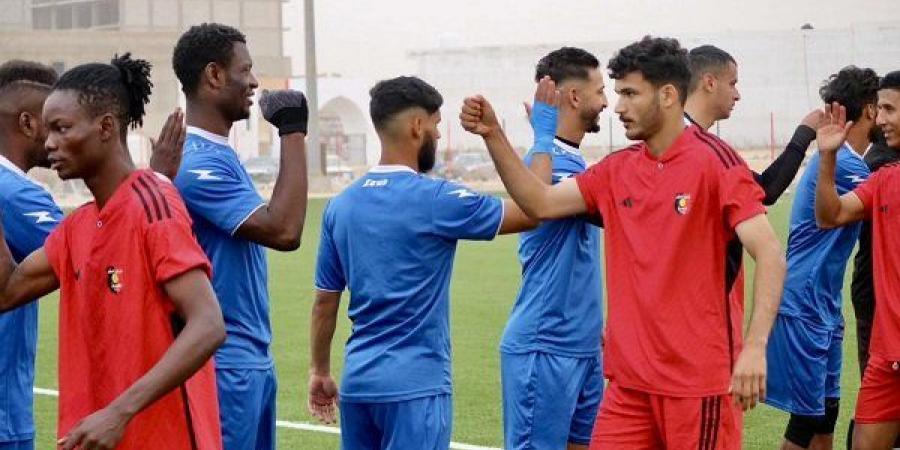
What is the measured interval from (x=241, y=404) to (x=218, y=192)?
82cm

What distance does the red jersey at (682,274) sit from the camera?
19.9 feet

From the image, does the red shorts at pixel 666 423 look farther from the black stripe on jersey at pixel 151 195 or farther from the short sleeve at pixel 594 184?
the black stripe on jersey at pixel 151 195

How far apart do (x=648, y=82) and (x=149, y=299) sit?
2.41 meters

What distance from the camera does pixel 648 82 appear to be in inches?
249

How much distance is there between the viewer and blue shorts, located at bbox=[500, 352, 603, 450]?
7.53 m

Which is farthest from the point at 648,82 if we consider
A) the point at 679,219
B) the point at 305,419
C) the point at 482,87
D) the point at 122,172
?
the point at 482,87

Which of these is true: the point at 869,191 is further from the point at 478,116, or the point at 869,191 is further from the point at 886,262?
the point at 478,116

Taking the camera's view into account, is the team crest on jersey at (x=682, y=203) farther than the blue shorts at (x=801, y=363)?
No

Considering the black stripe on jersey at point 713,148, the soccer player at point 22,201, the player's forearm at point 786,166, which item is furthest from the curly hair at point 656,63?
the soccer player at point 22,201

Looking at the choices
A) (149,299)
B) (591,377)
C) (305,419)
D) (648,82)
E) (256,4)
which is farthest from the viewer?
(256,4)

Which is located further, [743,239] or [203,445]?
[743,239]

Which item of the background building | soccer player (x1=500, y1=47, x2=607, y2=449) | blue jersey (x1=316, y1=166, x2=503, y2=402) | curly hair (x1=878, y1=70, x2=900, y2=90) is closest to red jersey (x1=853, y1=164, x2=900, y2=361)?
curly hair (x1=878, y1=70, x2=900, y2=90)

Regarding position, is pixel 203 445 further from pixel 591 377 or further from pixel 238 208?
pixel 591 377

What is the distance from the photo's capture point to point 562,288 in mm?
7512
